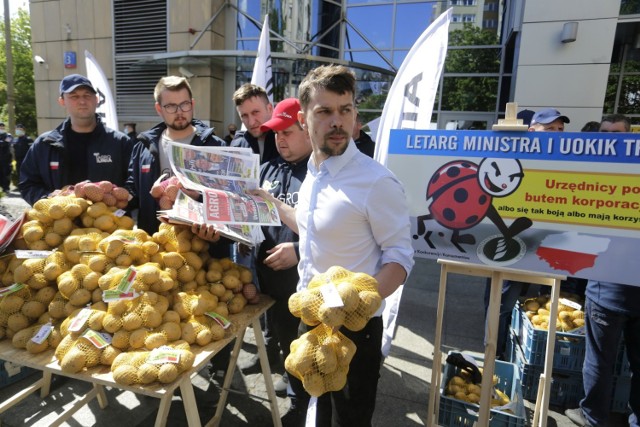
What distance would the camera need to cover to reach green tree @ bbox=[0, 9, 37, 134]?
81.6 ft

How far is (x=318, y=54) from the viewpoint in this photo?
10773 millimetres

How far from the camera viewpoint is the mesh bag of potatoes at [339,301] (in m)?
1.22

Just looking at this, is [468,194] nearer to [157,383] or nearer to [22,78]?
[157,383]

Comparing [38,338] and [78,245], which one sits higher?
[78,245]

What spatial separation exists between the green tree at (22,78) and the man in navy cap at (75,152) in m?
28.0

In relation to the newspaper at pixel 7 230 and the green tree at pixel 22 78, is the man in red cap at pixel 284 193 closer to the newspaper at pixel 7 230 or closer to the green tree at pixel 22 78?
the newspaper at pixel 7 230

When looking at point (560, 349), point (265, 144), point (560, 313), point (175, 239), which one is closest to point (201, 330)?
point (175, 239)

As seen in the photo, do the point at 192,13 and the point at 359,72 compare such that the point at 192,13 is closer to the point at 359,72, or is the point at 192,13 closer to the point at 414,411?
the point at 359,72

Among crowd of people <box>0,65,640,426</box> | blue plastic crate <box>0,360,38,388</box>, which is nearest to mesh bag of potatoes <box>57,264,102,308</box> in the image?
crowd of people <box>0,65,640,426</box>

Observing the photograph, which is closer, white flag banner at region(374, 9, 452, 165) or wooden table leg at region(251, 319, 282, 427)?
wooden table leg at region(251, 319, 282, 427)

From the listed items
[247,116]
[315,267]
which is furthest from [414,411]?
[247,116]

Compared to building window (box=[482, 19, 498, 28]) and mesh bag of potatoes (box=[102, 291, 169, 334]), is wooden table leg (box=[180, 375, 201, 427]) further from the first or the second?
building window (box=[482, 19, 498, 28])

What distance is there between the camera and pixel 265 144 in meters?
3.48

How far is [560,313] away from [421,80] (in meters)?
2.21
